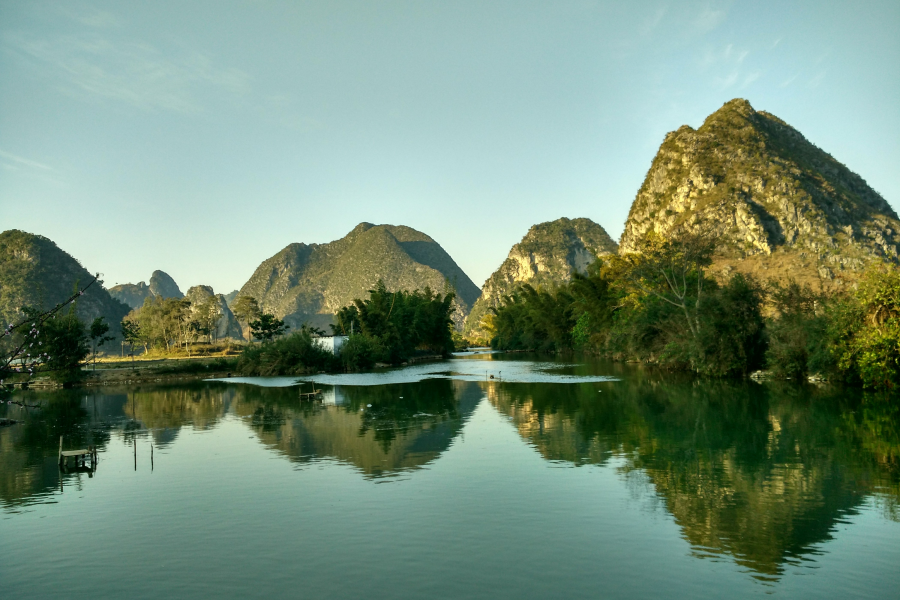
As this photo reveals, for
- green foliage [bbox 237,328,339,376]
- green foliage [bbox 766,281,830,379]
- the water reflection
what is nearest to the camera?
the water reflection

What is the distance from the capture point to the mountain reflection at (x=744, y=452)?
9664 mm

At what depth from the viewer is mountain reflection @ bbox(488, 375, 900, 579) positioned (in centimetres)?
966

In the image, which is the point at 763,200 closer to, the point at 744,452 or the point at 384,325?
the point at 384,325

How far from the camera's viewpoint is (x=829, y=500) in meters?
11.0

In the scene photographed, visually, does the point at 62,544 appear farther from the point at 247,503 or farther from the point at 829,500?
the point at 829,500

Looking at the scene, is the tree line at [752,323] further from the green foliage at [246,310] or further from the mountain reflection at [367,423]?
the green foliage at [246,310]

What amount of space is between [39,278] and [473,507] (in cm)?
13427

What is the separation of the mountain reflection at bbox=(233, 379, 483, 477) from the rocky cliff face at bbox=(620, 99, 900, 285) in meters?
67.1

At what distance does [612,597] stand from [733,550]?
2.39m

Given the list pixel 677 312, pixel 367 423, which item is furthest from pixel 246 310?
pixel 367 423

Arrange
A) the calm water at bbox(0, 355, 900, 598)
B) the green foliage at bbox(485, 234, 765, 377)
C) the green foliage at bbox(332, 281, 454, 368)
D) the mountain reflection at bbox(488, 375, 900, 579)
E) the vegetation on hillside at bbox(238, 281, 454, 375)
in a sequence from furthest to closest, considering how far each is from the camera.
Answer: the green foliage at bbox(332, 281, 454, 368) < the vegetation on hillside at bbox(238, 281, 454, 375) < the green foliage at bbox(485, 234, 765, 377) < the mountain reflection at bbox(488, 375, 900, 579) < the calm water at bbox(0, 355, 900, 598)

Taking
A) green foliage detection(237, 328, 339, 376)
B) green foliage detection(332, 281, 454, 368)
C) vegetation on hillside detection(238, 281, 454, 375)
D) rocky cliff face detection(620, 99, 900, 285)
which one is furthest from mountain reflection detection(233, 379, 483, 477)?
rocky cliff face detection(620, 99, 900, 285)

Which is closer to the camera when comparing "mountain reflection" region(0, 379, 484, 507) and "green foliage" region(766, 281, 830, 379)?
"mountain reflection" region(0, 379, 484, 507)

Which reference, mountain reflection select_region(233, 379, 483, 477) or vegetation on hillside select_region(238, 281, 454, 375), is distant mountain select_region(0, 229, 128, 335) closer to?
vegetation on hillside select_region(238, 281, 454, 375)
